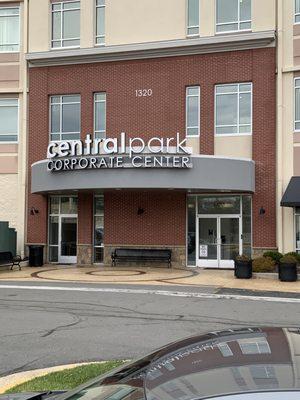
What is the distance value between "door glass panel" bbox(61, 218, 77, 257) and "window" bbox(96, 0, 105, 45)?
27.8 ft

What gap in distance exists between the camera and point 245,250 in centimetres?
2352

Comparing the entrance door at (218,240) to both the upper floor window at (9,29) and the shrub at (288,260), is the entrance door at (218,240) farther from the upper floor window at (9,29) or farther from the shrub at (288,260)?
the upper floor window at (9,29)

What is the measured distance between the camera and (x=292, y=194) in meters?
21.7

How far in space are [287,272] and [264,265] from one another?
1.44 m

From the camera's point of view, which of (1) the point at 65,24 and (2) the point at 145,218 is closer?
(2) the point at 145,218

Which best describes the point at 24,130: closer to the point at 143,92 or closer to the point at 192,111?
the point at 143,92

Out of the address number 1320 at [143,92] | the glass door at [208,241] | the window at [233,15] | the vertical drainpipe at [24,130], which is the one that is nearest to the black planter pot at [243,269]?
the glass door at [208,241]

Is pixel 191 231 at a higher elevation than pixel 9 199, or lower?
lower

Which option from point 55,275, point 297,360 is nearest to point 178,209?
point 55,275

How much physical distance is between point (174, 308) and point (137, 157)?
980 cm

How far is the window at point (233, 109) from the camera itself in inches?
929

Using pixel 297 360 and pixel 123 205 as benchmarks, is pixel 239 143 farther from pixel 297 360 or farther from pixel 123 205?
pixel 297 360

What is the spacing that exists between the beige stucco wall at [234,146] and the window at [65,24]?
8.39 metres

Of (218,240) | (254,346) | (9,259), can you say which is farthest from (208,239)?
(254,346)
